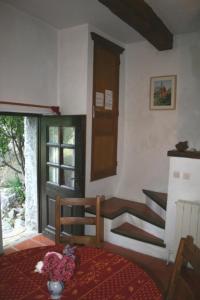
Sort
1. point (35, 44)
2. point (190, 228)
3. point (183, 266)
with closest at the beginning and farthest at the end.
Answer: point (183, 266) → point (190, 228) → point (35, 44)

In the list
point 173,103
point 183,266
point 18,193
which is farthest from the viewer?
point 18,193

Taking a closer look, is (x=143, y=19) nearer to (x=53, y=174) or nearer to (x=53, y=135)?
(x=53, y=135)

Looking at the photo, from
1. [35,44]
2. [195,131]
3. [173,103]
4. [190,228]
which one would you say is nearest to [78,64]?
[35,44]

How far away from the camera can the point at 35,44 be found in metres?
3.16

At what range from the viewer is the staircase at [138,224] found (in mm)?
3102

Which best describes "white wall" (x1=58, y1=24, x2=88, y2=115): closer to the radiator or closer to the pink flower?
the radiator

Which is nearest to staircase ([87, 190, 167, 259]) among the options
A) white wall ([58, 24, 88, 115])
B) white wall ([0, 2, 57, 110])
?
white wall ([58, 24, 88, 115])

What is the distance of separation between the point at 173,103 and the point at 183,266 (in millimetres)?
2742

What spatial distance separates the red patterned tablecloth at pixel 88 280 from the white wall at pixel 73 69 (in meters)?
2.11

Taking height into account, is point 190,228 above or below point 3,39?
below

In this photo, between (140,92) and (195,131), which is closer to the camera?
(195,131)

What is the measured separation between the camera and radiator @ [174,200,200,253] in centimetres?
262

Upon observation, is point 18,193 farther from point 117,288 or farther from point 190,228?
point 117,288

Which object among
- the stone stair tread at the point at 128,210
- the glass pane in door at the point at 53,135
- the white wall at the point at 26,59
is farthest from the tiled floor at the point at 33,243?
the white wall at the point at 26,59
